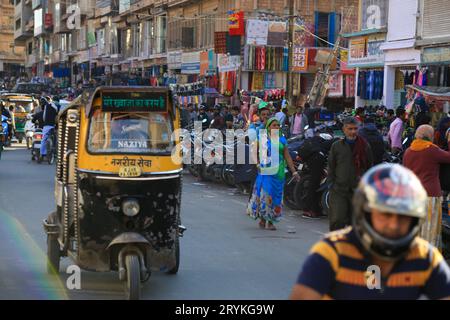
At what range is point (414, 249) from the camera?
152 inches

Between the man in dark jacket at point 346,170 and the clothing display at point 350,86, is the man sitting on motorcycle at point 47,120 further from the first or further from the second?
the man in dark jacket at point 346,170

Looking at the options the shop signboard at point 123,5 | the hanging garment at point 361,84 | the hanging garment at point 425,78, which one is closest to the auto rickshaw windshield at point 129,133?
the hanging garment at point 425,78

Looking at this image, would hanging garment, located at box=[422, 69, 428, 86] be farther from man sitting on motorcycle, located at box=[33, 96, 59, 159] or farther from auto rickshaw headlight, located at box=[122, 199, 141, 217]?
auto rickshaw headlight, located at box=[122, 199, 141, 217]

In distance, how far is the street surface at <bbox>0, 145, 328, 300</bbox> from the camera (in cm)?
883

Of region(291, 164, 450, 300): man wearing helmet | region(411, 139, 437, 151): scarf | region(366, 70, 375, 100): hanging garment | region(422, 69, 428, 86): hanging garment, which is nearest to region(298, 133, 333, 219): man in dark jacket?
region(411, 139, 437, 151): scarf

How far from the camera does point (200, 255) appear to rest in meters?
11.1

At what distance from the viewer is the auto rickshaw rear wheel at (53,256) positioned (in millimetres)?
9617

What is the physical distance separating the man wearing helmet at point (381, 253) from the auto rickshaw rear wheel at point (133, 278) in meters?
4.12

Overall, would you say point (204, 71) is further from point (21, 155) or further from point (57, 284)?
point (57, 284)

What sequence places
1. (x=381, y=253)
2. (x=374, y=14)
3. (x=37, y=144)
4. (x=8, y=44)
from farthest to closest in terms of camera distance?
(x=8, y=44) → (x=374, y=14) → (x=37, y=144) → (x=381, y=253)

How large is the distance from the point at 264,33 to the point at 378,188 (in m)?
32.8

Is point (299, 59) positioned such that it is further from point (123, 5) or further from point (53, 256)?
point (53, 256)

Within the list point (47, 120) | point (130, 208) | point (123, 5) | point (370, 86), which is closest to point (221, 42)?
point (370, 86)

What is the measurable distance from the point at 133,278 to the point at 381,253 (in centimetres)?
451
